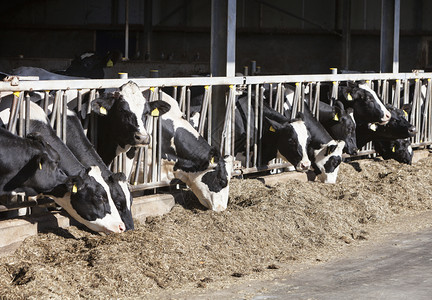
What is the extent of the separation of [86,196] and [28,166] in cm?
58

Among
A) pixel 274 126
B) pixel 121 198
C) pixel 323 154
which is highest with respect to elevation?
pixel 274 126

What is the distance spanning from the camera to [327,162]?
10586 mm

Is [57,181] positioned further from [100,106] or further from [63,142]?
[100,106]

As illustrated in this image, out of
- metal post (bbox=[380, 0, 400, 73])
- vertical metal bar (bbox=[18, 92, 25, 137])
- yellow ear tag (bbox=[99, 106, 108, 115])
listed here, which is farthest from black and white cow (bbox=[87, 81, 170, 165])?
metal post (bbox=[380, 0, 400, 73])

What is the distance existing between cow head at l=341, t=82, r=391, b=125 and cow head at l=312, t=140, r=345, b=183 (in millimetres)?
1328

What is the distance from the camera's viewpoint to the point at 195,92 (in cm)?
1064

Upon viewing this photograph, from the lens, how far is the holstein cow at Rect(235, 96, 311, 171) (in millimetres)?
10125

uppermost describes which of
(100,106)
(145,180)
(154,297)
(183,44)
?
(183,44)

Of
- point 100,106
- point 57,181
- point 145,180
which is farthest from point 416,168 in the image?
point 57,181

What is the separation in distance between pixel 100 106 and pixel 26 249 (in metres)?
1.69

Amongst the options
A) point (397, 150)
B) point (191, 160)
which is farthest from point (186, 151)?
point (397, 150)

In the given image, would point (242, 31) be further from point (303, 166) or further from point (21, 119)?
point (21, 119)

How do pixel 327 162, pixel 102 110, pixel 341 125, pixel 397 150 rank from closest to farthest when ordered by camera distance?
1. pixel 102 110
2. pixel 327 162
3. pixel 341 125
4. pixel 397 150

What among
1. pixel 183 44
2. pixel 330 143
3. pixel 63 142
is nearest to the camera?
pixel 63 142
